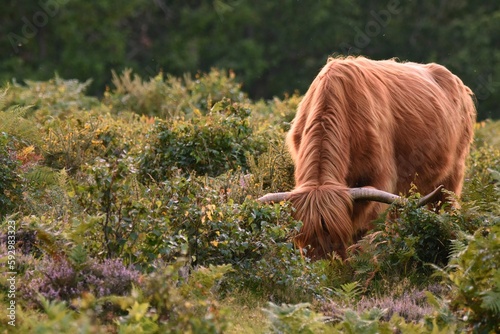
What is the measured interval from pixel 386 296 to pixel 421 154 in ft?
10.5

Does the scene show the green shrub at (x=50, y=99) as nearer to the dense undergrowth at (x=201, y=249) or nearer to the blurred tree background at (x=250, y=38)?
the dense undergrowth at (x=201, y=249)

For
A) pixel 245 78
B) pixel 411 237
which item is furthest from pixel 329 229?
pixel 245 78

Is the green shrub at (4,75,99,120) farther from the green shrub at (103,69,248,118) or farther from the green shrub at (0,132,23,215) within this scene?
the green shrub at (0,132,23,215)

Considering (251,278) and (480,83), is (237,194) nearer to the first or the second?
(251,278)

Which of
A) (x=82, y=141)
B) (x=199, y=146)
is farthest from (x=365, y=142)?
(x=82, y=141)

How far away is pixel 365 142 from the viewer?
8461 millimetres

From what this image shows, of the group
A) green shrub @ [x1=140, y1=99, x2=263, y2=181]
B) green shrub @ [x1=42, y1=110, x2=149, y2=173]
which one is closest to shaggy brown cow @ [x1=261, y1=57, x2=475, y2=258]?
green shrub @ [x1=140, y1=99, x2=263, y2=181]

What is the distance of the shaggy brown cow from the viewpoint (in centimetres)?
748

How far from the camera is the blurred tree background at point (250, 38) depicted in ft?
98.5

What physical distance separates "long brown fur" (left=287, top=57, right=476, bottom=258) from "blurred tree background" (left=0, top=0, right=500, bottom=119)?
19828 mm

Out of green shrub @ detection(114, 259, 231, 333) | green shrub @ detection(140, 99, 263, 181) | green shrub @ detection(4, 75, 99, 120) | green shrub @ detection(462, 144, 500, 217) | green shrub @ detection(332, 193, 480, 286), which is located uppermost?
green shrub @ detection(4, 75, 99, 120)

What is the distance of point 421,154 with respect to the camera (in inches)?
379

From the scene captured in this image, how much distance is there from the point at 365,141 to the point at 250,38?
80.5 feet

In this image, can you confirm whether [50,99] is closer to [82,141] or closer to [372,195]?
[82,141]
